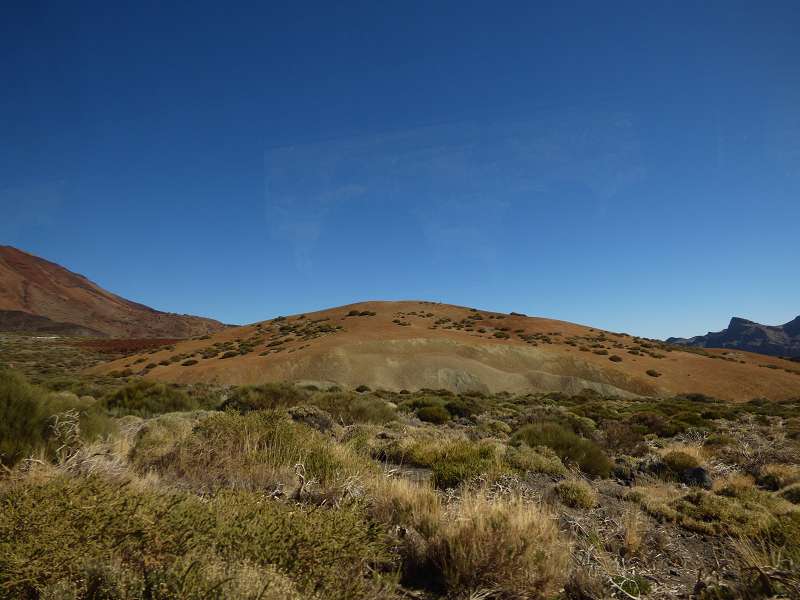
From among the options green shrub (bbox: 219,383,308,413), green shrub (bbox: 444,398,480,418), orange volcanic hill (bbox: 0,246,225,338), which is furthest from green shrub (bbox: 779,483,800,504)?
orange volcanic hill (bbox: 0,246,225,338)

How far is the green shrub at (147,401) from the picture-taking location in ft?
57.5

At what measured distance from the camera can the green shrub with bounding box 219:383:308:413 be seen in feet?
58.9

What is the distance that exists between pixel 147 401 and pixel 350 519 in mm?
17787

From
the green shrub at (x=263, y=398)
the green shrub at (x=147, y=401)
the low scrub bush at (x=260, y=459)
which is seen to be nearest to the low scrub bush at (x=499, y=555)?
the low scrub bush at (x=260, y=459)

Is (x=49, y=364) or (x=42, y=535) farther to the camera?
(x=49, y=364)

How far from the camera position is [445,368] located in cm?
3922

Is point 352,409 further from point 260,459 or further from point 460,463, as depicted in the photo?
point 260,459

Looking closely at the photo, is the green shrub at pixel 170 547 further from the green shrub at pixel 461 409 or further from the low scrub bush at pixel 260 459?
the green shrub at pixel 461 409

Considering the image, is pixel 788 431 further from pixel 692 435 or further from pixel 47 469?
pixel 47 469

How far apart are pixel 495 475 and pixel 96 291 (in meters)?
183

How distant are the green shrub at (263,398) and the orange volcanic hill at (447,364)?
14.9 meters

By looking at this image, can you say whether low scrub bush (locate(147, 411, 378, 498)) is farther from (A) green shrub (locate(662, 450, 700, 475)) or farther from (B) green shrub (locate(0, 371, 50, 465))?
(A) green shrub (locate(662, 450, 700, 475))

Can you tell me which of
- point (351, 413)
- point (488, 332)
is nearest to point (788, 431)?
point (351, 413)

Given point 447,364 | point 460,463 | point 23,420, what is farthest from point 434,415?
point 447,364
